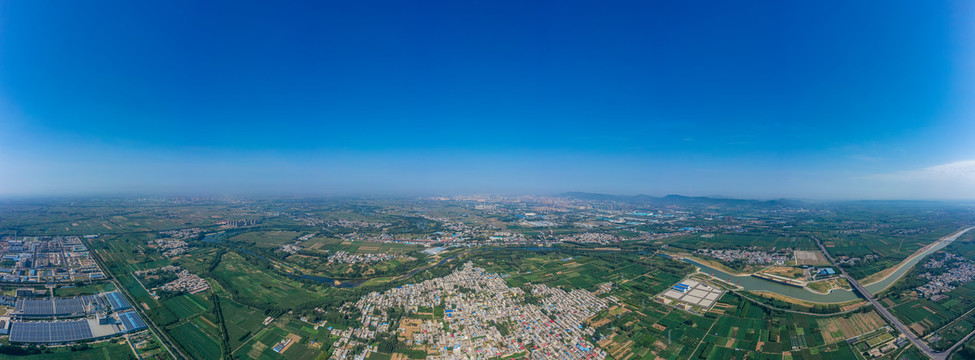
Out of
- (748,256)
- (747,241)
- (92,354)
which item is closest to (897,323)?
(748,256)

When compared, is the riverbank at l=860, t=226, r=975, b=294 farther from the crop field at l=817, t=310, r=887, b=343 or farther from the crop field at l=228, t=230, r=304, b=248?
the crop field at l=228, t=230, r=304, b=248

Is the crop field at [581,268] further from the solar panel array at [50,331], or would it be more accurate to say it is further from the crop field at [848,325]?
the solar panel array at [50,331]

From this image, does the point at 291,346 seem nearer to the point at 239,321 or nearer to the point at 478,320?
the point at 239,321

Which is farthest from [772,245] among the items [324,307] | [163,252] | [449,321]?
[163,252]

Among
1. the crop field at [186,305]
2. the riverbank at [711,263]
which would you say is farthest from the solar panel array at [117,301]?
the riverbank at [711,263]

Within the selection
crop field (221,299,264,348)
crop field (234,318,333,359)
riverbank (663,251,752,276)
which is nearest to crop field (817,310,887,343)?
riverbank (663,251,752,276)

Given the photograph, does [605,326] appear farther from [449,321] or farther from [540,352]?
[449,321]
